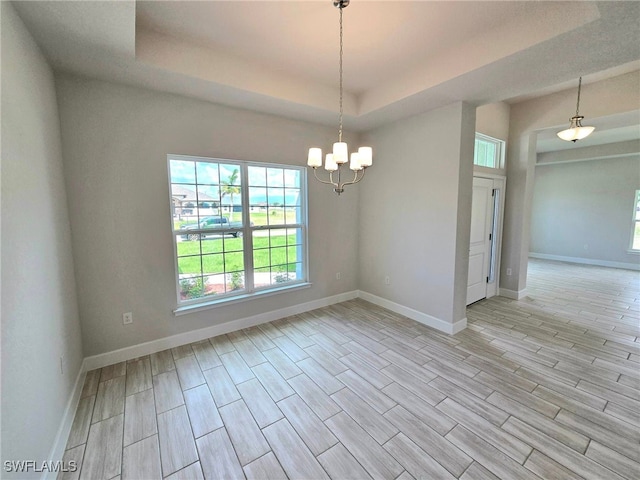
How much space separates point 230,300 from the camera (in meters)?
3.24

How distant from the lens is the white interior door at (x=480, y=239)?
3966 millimetres

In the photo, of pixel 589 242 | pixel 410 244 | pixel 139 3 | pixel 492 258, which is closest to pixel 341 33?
pixel 139 3

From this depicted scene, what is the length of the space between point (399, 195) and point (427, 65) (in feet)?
5.15

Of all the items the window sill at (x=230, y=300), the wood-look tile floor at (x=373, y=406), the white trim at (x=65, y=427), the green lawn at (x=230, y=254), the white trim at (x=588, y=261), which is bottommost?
the wood-look tile floor at (x=373, y=406)

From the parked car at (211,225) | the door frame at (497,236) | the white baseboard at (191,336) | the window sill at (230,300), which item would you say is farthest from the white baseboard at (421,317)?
the parked car at (211,225)

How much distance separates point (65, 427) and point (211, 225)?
202 centimetres

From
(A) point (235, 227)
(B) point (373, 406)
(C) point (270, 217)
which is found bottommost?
(B) point (373, 406)

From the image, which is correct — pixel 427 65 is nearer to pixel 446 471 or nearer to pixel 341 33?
pixel 341 33

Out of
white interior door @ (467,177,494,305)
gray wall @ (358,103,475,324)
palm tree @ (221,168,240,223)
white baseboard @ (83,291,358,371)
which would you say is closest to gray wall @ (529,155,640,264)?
white interior door @ (467,177,494,305)

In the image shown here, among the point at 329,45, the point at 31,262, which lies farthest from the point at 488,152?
the point at 31,262

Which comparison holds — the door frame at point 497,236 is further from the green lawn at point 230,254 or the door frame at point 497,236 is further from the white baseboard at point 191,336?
the green lawn at point 230,254

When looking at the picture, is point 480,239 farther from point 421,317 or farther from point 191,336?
point 191,336

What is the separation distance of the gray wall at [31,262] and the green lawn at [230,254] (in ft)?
3.43

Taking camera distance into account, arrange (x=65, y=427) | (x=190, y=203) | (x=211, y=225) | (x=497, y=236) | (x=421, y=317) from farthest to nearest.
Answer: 1. (x=497, y=236)
2. (x=421, y=317)
3. (x=211, y=225)
4. (x=190, y=203)
5. (x=65, y=427)
